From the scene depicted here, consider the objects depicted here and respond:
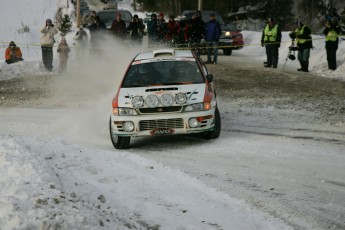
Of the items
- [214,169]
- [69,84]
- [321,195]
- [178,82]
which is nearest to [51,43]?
[69,84]

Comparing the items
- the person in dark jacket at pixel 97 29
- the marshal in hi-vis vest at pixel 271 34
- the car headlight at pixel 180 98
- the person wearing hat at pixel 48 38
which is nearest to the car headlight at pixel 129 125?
the car headlight at pixel 180 98

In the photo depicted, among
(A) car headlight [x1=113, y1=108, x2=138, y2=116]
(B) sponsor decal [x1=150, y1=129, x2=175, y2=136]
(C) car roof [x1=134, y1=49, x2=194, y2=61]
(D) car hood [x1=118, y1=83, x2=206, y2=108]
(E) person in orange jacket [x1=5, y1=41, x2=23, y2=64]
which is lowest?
(E) person in orange jacket [x1=5, y1=41, x2=23, y2=64]

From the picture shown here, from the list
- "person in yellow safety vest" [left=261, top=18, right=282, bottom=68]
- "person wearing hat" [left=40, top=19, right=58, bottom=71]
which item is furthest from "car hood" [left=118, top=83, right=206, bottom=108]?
"person wearing hat" [left=40, top=19, right=58, bottom=71]

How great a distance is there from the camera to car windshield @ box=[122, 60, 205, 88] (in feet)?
34.4

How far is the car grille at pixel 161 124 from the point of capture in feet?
32.0

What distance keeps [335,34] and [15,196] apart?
49.4 ft

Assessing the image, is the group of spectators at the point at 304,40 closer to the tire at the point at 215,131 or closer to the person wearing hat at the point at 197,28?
the person wearing hat at the point at 197,28

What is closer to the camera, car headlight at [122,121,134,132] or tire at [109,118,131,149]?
car headlight at [122,121,134,132]

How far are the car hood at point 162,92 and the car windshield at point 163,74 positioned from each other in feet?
0.85

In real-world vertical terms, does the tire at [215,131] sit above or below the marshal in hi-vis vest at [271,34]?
below

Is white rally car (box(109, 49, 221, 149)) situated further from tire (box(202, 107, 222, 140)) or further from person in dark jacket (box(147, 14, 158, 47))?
person in dark jacket (box(147, 14, 158, 47))

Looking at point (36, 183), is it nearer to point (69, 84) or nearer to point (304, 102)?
point (304, 102)

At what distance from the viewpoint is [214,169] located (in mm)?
8359

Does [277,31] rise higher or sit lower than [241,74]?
higher
